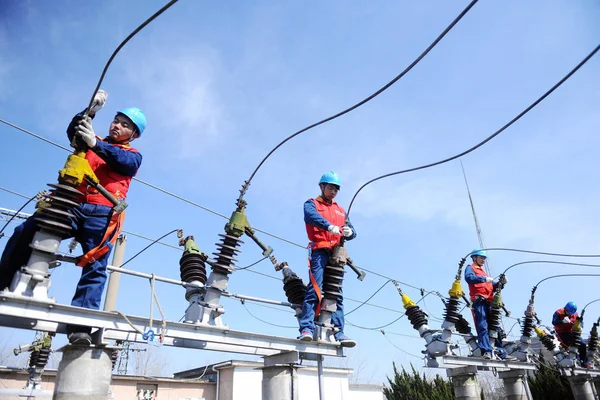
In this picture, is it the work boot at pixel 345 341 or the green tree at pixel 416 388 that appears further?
the green tree at pixel 416 388

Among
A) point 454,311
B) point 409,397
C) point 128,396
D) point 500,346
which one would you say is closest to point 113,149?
point 454,311

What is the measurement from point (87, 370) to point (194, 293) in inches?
59.7

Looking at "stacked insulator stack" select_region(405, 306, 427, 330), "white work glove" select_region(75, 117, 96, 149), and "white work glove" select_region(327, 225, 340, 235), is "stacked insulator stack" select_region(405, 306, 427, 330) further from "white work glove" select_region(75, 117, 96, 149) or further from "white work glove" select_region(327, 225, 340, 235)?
"white work glove" select_region(75, 117, 96, 149)

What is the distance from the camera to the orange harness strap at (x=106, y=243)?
144 inches

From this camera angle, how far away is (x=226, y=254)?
16.0 ft

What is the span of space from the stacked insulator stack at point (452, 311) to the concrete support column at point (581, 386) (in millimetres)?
7105

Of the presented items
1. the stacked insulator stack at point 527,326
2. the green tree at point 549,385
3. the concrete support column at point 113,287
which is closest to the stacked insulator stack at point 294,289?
the concrete support column at point 113,287

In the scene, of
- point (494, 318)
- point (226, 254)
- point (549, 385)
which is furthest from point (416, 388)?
point (226, 254)

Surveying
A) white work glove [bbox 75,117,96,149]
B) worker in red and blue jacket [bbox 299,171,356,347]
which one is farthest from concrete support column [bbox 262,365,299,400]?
white work glove [bbox 75,117,96,149]

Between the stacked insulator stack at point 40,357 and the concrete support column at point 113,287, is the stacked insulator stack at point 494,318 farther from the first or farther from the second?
the stacked insulator stack at point 40,357

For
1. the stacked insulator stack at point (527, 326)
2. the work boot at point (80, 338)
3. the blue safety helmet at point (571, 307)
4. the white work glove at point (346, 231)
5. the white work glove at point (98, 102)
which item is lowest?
the work boot at point (80, 338)

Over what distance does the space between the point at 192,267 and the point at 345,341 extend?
2.20m

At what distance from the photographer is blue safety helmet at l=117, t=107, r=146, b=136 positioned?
4.36m

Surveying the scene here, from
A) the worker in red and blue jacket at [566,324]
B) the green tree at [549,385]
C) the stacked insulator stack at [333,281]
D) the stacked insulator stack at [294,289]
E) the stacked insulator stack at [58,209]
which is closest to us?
the stacked insulator stack at [58,209]
